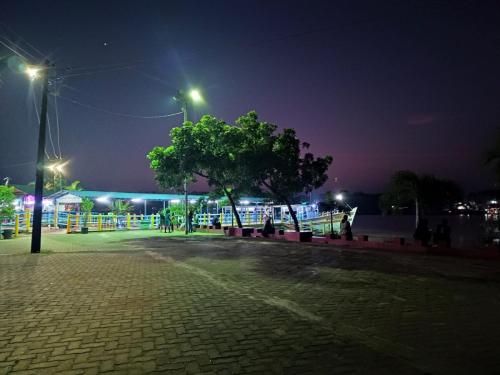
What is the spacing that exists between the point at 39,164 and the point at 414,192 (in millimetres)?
42415

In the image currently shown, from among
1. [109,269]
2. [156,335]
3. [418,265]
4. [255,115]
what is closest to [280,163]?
[255,115]

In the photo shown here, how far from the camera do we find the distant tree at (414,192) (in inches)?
1816

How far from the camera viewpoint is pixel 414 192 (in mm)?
46125

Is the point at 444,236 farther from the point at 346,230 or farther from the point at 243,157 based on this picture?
the point at 243,157

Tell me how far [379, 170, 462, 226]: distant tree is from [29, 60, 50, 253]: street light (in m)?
40.3

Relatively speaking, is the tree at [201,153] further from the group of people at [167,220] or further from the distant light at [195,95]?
the group of people at [167,220]

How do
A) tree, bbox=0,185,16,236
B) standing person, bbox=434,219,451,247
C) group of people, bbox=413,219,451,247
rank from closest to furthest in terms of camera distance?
group of people, bbox=413,219,451,247 → standing person, bbox=434,219,451,247 → tree, bbox=0,185,16,236

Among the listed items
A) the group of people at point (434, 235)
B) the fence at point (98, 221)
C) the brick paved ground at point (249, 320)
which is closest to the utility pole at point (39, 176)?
the brick paved ground at point (249, 320)

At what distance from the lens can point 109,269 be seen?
33.5 feet

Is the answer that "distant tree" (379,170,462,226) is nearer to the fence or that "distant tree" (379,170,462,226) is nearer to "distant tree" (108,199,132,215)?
the fence

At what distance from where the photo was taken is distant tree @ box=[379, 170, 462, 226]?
4612 centimetres

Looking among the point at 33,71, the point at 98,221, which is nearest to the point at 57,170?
the point at 98,221

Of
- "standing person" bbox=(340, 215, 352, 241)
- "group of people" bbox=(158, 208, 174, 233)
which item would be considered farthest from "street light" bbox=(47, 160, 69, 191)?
"standing person" bbox=(340, 215, 352, 241)

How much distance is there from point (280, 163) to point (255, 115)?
3.45 metres
